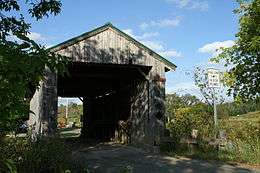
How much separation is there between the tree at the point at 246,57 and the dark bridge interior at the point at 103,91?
11.9 feet

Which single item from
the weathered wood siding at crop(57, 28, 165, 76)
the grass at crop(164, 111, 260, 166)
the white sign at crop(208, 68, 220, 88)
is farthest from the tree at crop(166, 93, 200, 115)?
the white sign at crop(208, 68, 220, 88)

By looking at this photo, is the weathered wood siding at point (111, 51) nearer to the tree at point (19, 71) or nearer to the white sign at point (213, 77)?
the white sign at point (213, 77)

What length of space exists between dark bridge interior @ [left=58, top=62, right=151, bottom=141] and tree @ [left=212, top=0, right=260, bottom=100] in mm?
3624

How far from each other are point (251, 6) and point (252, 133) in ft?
16.2

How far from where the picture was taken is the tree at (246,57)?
1521 cm

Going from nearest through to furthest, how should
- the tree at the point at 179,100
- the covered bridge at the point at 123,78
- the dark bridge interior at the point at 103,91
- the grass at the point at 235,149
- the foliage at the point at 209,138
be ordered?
the grass at the point at 235,149
the foliage at the point at 209,138
the covered bridge at the point at 123,78
the dark bridge interior at the point at 103,91
the tree at the point at 179,100

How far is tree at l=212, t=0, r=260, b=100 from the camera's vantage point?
Result: 1521 centimetres

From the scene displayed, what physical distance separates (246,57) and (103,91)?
11971 millimetres

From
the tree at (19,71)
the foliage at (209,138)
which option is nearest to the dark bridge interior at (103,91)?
the foliage at (209,138)

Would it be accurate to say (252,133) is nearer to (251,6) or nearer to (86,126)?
(251,6)

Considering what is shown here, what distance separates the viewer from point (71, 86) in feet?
84.4

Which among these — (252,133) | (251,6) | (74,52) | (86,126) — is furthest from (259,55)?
(86,126)

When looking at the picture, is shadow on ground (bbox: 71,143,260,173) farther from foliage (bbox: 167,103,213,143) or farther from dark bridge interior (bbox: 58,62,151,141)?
dark bridge interior (bbox: 58,62,151,141)

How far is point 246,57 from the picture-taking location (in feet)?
52.7
